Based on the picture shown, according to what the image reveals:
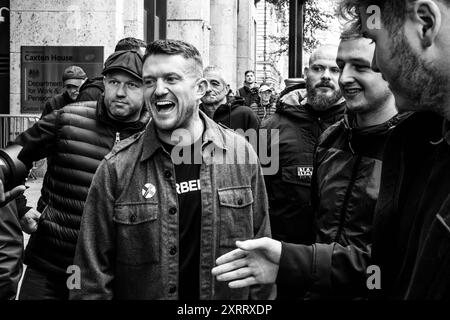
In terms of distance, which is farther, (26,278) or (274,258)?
(26,278)

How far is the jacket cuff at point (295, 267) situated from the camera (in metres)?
2.51

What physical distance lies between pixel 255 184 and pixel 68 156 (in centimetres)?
131

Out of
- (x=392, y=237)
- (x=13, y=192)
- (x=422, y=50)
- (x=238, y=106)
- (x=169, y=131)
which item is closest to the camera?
(x=422, y=50)

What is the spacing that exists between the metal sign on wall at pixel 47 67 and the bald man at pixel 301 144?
6.94 meters

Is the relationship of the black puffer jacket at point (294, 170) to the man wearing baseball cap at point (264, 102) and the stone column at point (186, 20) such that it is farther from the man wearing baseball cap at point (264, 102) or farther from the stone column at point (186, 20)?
the stone column at point (186, 20)

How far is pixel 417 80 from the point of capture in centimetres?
176

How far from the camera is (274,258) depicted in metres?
2.50

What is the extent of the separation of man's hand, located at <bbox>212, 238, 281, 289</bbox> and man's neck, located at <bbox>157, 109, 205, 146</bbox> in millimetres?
1177

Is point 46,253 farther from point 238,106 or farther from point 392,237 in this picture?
point 238,106

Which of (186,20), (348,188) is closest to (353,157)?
(348,188)
